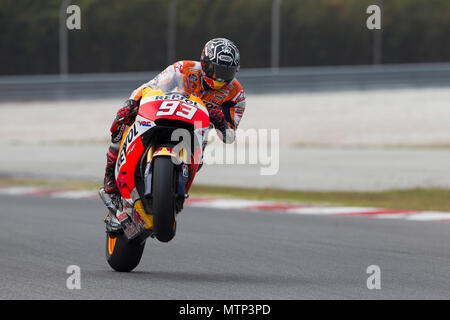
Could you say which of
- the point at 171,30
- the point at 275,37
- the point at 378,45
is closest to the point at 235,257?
the point at 378,45

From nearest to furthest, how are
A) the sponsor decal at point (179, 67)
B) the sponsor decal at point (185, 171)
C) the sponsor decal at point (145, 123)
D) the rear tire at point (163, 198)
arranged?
the rear tire at point (163, 198), the sponsor decal at point (185, 171), the sponsor decal at point (145, 123), the sponsor decal at point (179, 67)

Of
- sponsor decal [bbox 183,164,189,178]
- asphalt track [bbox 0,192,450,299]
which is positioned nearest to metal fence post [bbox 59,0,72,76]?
asphalt track [bbox 0,192,450,299]

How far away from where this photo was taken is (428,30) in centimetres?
2961

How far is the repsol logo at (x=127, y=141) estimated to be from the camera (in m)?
6.57

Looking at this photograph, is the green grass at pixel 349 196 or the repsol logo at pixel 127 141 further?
the green grass at pixel 349 196

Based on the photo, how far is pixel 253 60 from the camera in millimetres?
30719

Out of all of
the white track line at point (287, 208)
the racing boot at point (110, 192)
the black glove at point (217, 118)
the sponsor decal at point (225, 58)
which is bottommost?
the white track line at point (287, 208)

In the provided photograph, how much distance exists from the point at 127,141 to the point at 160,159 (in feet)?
1.73

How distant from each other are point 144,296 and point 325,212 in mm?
5821

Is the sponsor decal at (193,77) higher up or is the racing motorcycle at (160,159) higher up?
the sponsor decal at (193,77)

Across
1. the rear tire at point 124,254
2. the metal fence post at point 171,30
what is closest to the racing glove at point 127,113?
the rear tire at point 124,254

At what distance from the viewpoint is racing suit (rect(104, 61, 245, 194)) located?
679 centimetres

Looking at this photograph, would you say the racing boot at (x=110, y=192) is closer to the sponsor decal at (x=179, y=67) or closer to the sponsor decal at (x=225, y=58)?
the sponsor decal at (x=179, y=67)

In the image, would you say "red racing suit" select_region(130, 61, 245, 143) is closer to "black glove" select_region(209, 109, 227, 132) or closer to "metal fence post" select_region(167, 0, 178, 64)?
"black glove" select_region(209, 109, 227, 132)
